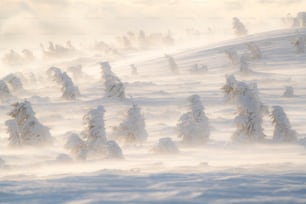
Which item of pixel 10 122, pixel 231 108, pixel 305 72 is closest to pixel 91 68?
pixel 305 72

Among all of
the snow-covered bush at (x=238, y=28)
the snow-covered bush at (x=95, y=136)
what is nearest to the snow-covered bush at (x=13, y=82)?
the snow-covered bush at (x=95, y=136)

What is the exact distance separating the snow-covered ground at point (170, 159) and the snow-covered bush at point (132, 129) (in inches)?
32.2

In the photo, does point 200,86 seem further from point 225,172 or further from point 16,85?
point 225,172

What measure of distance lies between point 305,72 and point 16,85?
135 feet

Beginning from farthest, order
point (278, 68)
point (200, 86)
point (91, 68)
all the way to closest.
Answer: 1. point (91, 68)
2. point (278, 68)
3. point (200, 86)

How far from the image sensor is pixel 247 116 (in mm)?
27891

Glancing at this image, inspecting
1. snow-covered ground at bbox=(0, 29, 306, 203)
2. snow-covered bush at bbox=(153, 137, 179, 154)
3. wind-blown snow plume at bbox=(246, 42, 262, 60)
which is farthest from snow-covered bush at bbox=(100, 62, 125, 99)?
wind-blown snow plume at bbox=(246, 42, 262, 60)

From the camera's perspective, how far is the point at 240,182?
11.4 metres

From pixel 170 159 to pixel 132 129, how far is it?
291 inches

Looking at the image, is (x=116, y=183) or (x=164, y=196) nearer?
(x=164, y=196)

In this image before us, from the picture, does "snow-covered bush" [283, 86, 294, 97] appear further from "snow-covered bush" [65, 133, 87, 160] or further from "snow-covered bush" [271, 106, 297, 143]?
"snow-covered bush" [65, 133, 87, 160]

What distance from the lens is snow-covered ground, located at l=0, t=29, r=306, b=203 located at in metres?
10.5

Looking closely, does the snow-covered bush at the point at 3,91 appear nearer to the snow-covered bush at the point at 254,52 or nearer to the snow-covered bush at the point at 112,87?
the snow-covered bush at the point at 112,87

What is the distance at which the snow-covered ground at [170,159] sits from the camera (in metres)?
10.5
